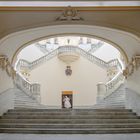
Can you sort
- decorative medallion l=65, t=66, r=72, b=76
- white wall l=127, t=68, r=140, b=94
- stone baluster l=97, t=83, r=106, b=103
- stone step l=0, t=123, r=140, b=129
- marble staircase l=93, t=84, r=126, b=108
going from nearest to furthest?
stone step l=0, t=123, r=140, b=129 < white wall l=127, t=68, r=140, b=94 < marble staircase l=93, t=84, r=126, b=108 < stone baluster l=97, t=83, r=106, b=103 < decorative medallion l=65, t=66, r=72, b=76

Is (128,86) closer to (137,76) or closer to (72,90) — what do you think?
(137,76)

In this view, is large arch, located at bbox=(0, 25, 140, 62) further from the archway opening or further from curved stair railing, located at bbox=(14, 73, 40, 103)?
the archway opening

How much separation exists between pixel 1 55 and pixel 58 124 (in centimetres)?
362

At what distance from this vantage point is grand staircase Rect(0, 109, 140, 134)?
9.02 metres

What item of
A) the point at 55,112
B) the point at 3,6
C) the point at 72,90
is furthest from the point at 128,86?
the point at 72,90

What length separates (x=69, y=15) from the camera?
8844 millimetres

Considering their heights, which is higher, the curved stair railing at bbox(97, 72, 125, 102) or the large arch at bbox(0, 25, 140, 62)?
the large arch at bbox(0, 25, 140, 62)

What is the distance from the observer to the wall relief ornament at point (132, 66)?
1141cm

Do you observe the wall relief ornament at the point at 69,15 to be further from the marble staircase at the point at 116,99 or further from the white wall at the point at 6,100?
the marble staircase at the point at 116,99

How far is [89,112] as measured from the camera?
1129cm

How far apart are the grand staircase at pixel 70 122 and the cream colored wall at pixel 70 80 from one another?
29.7 feet

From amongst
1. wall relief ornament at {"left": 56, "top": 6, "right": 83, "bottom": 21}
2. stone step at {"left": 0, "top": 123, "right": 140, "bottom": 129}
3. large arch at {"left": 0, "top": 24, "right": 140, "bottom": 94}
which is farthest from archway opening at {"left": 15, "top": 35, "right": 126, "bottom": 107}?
wall relief ornament at {"left": 56, "top": 6, "right": 83, "bottom": 21}

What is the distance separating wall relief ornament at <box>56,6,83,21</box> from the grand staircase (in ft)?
11.3

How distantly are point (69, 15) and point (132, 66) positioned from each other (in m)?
4.58
